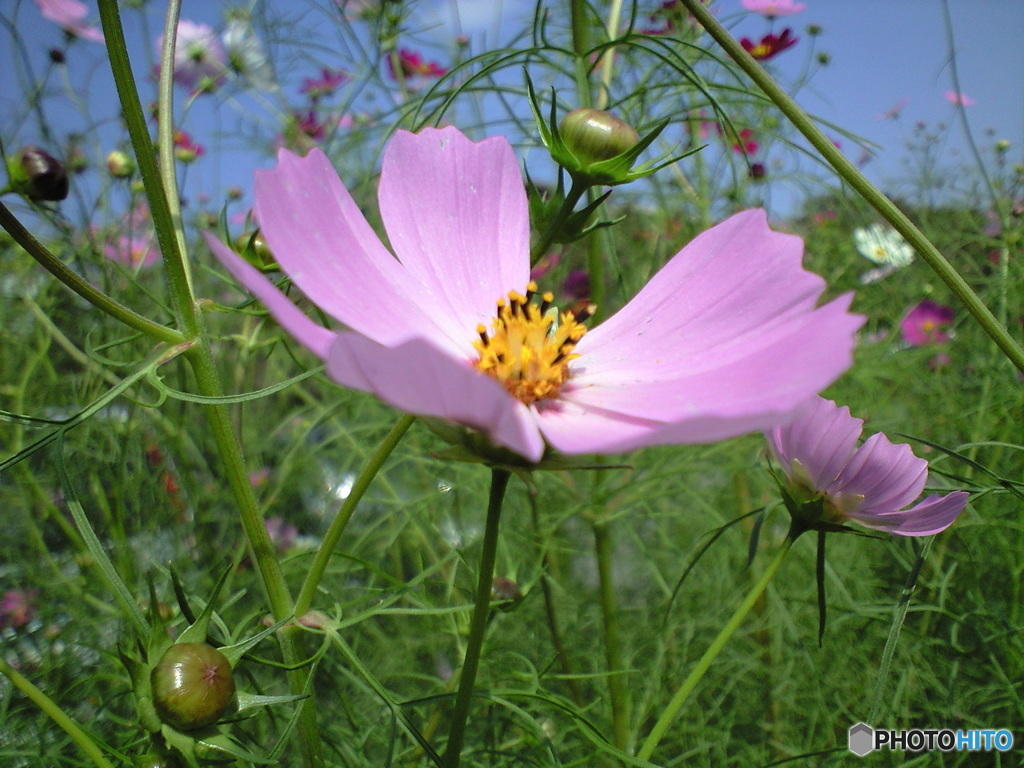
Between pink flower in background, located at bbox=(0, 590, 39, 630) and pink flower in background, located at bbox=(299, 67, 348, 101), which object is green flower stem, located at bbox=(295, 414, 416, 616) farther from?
pink flower in background, located at bbox=(299, 67, 348, 101)

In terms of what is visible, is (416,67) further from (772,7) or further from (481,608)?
(481,608)

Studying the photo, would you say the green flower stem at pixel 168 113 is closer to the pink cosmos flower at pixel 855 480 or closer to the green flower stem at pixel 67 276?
the green flower stem at pixel 67 276

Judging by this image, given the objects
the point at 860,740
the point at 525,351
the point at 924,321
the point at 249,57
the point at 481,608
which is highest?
the point at 249,57

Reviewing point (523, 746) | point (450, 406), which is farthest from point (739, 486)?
point (450, 406)

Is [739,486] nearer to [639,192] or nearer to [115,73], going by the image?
[639,192]

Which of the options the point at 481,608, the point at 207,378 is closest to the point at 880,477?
the point at 481,608

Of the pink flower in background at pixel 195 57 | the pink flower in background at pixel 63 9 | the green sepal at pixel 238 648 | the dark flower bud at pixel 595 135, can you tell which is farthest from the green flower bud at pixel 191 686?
the pink flower in background at pixel 195 57

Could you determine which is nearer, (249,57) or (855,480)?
(855,480)
